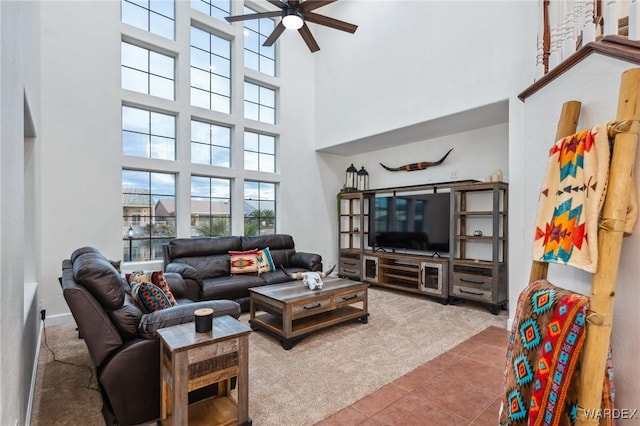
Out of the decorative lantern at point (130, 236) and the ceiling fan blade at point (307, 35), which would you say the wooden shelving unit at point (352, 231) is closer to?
the ceiling fan blade at point (307, 35)

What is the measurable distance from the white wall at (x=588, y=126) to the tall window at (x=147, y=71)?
15.1ft

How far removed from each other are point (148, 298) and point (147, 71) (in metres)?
3.62

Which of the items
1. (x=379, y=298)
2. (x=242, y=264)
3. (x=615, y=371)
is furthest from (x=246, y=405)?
(x=379, y=298)

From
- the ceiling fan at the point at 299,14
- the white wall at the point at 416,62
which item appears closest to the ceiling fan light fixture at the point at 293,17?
the ceiling fan at the point at 299,14

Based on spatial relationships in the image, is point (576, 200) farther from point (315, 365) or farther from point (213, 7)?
point (213, 7)

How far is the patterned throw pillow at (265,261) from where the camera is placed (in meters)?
4.54

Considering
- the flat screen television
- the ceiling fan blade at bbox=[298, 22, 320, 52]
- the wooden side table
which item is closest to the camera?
the wooden side table

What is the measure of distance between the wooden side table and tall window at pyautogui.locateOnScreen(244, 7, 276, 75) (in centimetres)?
496

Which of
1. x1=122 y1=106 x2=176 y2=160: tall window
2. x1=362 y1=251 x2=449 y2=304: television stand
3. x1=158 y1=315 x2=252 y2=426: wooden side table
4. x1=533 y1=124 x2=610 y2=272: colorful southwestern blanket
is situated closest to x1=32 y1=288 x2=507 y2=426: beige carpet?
x1=158 y1=315 x2=252 y2=426: wooden side table

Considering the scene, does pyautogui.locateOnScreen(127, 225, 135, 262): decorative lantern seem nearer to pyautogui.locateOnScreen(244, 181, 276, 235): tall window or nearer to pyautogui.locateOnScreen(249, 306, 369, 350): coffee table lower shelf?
pyautogui.locateOnScreen(244, 181, 276, 235): tall window

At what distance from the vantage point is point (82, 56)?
3820 mm

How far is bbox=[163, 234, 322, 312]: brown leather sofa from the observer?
3.75 meters

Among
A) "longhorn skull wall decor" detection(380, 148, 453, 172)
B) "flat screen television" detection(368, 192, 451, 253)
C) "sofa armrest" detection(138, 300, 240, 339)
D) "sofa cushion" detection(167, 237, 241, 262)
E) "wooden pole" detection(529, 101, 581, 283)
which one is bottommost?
"sofa armrest" detection(138, 300, 240, 339)

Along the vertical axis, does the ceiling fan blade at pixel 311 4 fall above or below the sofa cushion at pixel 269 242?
above
